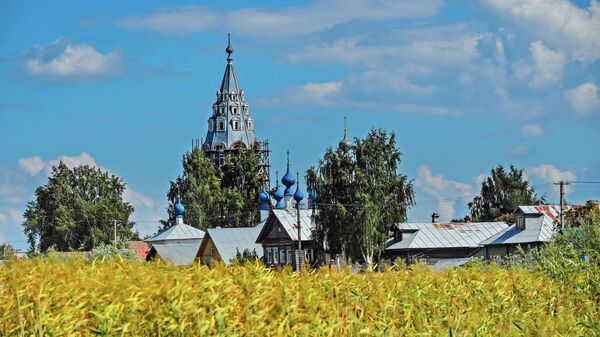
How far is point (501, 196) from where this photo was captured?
296 ft

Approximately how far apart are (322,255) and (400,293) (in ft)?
160

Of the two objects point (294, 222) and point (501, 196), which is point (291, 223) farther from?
point (501, 196)

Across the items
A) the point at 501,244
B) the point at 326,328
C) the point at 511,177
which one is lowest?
the point at 326,328

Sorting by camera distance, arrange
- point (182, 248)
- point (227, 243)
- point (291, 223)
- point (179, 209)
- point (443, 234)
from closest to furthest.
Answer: point (443, 234)
point (291, 223)
point (227, 243)
point (182, 248)
point (179, 209)

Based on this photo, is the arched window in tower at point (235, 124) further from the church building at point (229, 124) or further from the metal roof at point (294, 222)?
the metal roof at point (294, 222)

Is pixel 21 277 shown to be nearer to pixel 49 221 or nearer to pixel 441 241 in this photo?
pixel 441 241

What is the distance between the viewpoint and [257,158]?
328 feet

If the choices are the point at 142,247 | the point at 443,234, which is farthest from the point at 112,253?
the point at 142,247

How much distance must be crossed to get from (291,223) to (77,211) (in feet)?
72.8

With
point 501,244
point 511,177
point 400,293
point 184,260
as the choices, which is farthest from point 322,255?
point 400,293

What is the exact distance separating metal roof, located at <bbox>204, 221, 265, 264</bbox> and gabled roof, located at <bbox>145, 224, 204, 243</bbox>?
18.4 feet

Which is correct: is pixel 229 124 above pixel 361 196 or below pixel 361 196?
above

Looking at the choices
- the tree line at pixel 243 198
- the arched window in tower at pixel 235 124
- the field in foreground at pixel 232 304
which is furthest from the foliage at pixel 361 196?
the arched window in tower at pixel 235 124

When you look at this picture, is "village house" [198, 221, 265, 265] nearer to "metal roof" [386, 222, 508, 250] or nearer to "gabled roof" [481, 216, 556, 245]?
"metal roof" [386, 222, 508, 250]
